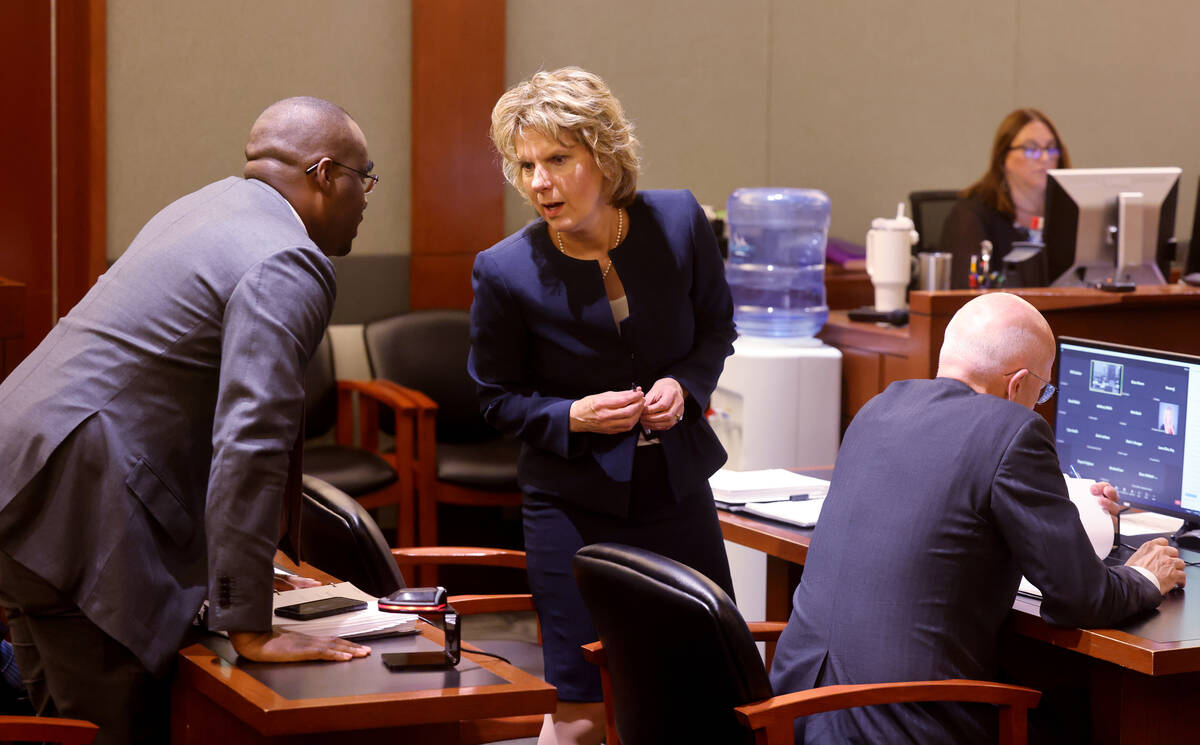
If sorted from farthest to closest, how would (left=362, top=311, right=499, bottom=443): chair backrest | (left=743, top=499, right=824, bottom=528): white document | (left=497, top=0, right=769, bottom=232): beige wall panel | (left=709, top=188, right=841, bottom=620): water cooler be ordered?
(left=497, top=0, right=769, bottom=232): beige wall panel < (left=362, top=311, right=499, bottom=443): chair backrest < (left=709, top=188, right=841, bottom=620): water cooler < (left=743, top=499, right=824, bottom=528): white document

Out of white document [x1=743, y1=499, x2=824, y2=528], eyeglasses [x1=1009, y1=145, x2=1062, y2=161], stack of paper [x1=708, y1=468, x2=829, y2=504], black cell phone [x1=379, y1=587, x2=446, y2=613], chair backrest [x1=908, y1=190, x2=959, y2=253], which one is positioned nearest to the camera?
black cell phone [x1=379, y1=587, x2=446, y2=613]

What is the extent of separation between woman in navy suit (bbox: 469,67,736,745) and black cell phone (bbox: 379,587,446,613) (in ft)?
1.73

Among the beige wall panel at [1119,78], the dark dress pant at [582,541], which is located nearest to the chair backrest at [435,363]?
the dark dress pant at [582,541]

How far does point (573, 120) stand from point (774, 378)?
208cm

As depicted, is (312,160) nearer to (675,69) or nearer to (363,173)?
(363,173)

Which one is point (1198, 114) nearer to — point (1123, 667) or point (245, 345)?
point (1123, 667)

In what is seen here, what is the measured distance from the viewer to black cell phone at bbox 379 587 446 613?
201cm

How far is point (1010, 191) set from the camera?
575cm

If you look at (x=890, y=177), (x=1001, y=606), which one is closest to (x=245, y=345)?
(x=1001, y=606)

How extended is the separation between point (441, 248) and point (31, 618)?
11.3ft

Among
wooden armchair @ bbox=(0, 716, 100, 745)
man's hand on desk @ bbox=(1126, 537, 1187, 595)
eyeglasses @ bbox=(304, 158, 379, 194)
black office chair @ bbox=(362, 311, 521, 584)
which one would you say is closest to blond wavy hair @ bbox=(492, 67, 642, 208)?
eyeglasses @ bbox=(304, 158, 379, 194)

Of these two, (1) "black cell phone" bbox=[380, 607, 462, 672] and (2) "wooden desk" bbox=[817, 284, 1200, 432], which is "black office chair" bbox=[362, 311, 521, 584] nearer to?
(2) "wooden desk" bbox=[817, 284, 1200, 432]

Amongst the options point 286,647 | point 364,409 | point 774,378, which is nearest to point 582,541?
point 286,647

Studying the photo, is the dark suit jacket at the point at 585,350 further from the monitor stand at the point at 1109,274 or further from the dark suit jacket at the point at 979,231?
the dark suit jacket at the point at 979,231
